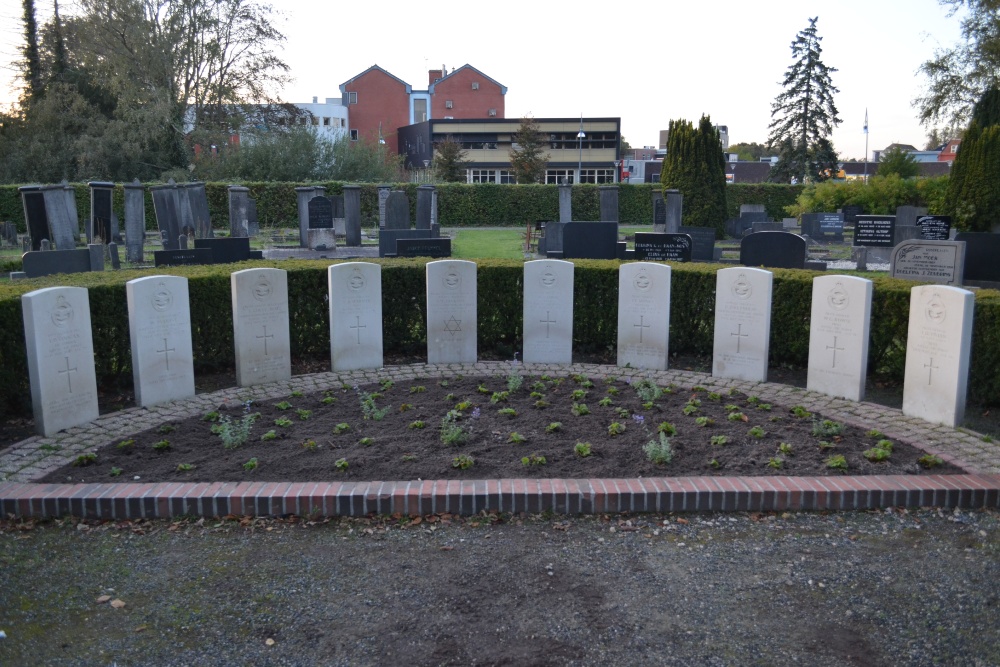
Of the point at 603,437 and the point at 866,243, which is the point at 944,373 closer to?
the point at 603,437

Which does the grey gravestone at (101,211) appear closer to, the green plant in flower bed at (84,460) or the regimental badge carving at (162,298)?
the regimental badge carving at (162,298)

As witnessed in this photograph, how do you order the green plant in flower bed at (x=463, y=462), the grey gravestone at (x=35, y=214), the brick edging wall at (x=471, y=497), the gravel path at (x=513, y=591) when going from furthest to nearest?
the grey gravestone at (x=35, y=214)
the green plant in flower bed at (x=463, y=462)
the brick edging wall at (x=471, y=497)
the gravel path at (x=513, y=591)

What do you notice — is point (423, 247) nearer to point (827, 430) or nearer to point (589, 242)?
point (589, 242)

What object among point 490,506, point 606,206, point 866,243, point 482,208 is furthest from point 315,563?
point 482,208

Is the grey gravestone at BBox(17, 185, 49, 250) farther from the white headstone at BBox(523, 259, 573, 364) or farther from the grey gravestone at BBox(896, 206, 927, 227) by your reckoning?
the grey gravestone at BBox(896, 206, 927, 227)

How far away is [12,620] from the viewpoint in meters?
3.84

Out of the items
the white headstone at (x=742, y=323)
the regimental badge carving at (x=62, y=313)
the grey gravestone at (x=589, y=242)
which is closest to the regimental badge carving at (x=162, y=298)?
the regimental badge carving at (x=62, y=313)

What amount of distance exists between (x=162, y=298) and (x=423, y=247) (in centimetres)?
668

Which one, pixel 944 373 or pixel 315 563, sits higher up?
pixel 944 373

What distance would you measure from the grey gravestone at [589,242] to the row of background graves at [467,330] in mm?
6013

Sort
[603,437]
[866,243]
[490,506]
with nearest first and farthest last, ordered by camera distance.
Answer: [490,506] → [603,437] → [866,243]

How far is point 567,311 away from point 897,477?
4135 millimetres

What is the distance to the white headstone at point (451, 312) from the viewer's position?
878 centimetres

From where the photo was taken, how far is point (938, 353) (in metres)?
6.55
